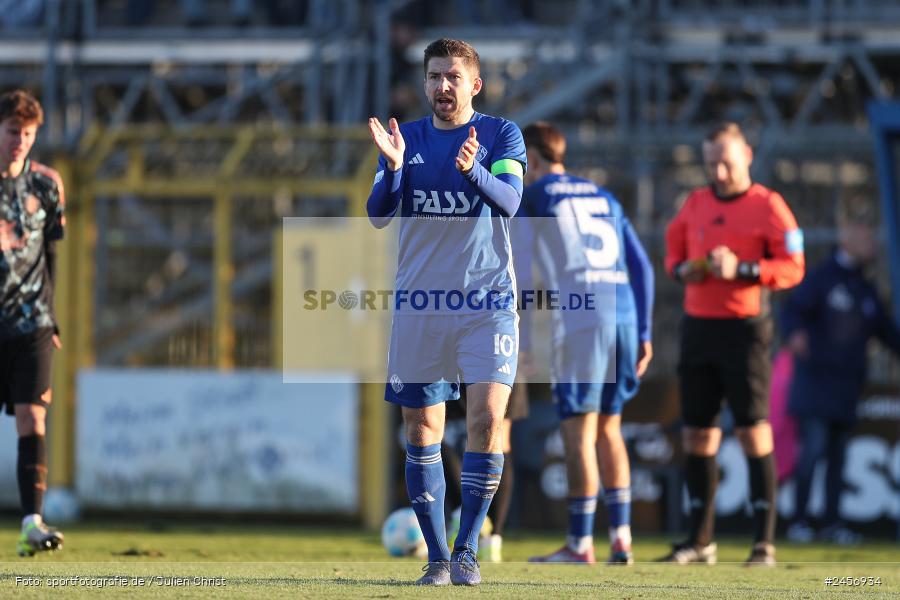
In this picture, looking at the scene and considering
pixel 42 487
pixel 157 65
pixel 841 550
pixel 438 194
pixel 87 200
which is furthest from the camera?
pixel 157 65

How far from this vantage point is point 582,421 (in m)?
8.08

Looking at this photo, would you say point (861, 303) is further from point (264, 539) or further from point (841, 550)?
point (264, 539)

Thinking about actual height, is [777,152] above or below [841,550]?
above

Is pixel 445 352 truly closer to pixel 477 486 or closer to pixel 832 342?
pixel 477 486

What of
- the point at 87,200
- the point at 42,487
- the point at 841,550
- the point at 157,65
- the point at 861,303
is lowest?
the point at 841,550

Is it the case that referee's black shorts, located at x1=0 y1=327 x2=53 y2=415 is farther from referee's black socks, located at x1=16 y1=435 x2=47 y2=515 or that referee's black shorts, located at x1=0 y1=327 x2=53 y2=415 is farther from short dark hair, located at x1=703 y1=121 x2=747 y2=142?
short dark hair, located at x1=703 y1=121 x2=747 y2=142

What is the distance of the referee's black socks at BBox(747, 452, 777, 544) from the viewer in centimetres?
819

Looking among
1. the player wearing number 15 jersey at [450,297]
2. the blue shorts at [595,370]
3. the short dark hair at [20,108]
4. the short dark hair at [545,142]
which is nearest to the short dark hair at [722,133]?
the short dark hair at [545,142]

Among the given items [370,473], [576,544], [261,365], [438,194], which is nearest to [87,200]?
[261,365]

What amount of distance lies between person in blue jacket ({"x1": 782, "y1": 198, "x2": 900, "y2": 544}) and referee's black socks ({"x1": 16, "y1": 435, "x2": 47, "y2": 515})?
549 cm

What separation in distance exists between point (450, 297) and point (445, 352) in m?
0.22

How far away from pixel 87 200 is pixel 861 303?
18.9 feet

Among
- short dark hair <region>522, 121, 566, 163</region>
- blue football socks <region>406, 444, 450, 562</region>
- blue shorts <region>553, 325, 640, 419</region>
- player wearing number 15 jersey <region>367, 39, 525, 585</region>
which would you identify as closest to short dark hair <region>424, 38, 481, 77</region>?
player wearing number 15 jersey <region>367, 39, 525, 585</region>

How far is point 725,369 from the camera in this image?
824 cm
